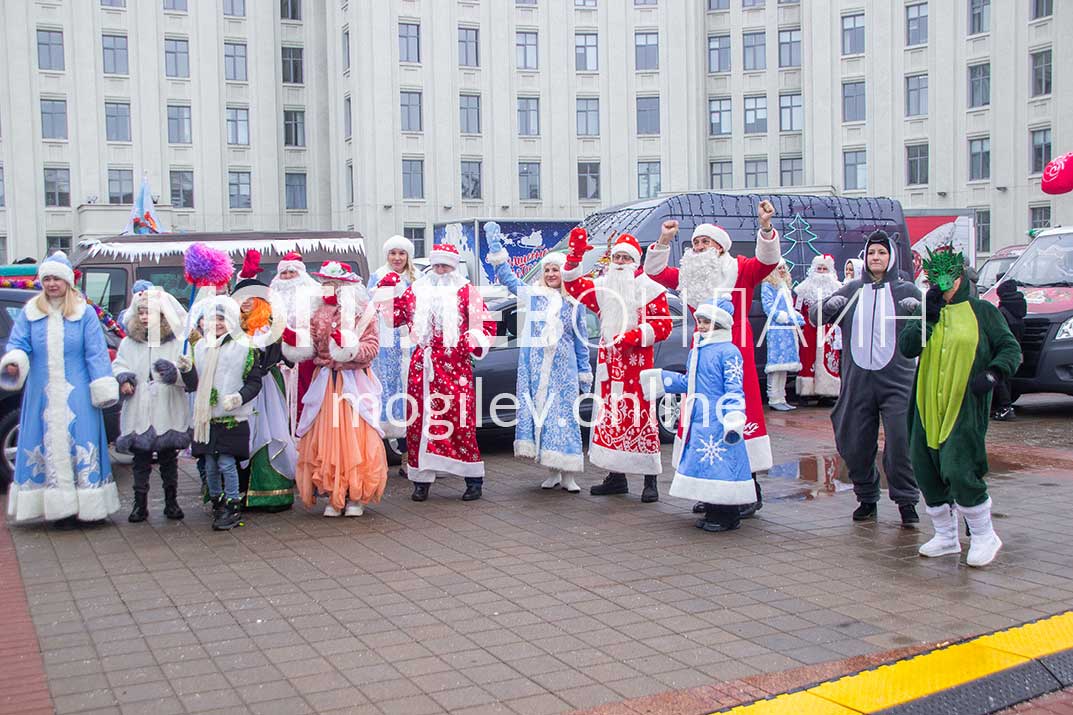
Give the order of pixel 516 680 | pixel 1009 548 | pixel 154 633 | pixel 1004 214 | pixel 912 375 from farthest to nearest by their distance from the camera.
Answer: pixel 1004 214 < pixel 912 375 < pixel 1009 548 < pixel 154 633 < pixel 516 680

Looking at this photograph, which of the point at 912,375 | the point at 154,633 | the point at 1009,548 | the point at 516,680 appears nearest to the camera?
the point at 516,680

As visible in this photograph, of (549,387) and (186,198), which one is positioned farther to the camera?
(186,198)

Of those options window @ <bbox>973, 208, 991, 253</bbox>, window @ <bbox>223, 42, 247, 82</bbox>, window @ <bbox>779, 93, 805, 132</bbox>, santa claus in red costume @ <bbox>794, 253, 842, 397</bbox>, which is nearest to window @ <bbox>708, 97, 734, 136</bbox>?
window @ <bbox>779, 93, 805, 132</bbox>

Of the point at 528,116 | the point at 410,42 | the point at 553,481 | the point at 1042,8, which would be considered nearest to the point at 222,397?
the point at 553,481

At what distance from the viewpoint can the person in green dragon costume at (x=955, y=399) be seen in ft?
20.9

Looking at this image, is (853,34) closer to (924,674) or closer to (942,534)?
(942,534)

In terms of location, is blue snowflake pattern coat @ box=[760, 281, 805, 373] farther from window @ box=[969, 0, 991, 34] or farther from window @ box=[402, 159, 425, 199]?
window @ box=[969, 0, 991, 34]

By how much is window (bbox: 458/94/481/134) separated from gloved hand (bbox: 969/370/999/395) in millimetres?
43601

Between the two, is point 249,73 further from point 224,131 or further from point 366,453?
point 366,453

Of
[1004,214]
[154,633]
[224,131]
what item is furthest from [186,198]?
[154,633]

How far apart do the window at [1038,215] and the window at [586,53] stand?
63.7 feet

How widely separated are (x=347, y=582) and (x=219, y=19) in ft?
156

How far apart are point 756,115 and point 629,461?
4758 cm

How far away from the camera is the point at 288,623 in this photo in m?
5.48
